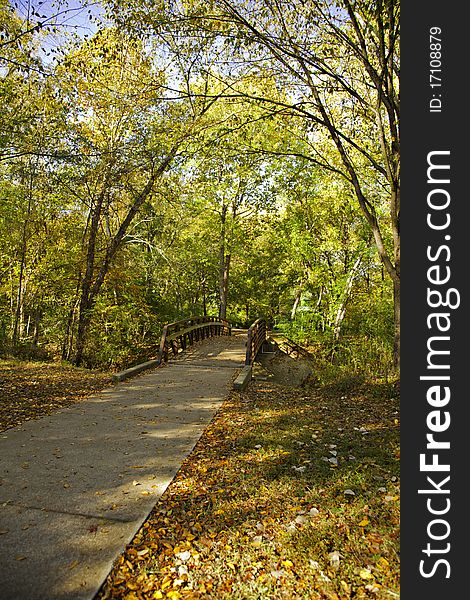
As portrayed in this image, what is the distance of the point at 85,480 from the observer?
450 centimetres

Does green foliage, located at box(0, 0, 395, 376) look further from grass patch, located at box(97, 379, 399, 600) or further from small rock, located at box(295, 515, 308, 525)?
small rock, located at box(295, 515, 308, 525)

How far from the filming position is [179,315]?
20922mm

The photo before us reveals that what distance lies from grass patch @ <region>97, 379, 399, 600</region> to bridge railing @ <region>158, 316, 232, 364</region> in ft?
22.1

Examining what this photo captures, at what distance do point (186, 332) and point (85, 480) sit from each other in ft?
34.4

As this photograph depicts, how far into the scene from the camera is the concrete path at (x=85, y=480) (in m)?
3.03

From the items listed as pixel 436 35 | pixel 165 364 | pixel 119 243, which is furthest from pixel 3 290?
pixel 436 35

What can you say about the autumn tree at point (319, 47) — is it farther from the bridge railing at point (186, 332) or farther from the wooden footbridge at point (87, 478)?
the bridge railing at point (186, 332)

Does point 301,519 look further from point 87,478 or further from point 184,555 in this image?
point 87,478

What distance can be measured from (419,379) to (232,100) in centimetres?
845

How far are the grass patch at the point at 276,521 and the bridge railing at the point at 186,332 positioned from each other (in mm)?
6723

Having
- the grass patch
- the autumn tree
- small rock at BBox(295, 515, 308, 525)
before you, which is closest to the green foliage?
the autumn tree

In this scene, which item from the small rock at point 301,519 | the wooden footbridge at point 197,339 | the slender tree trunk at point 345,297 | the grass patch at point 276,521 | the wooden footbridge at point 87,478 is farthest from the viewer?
the slender tree trunk at point 345,297

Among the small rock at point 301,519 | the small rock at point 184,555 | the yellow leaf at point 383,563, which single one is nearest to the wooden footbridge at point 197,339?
the small rock at point 301,519

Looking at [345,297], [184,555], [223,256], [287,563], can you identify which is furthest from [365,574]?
[223,256]
